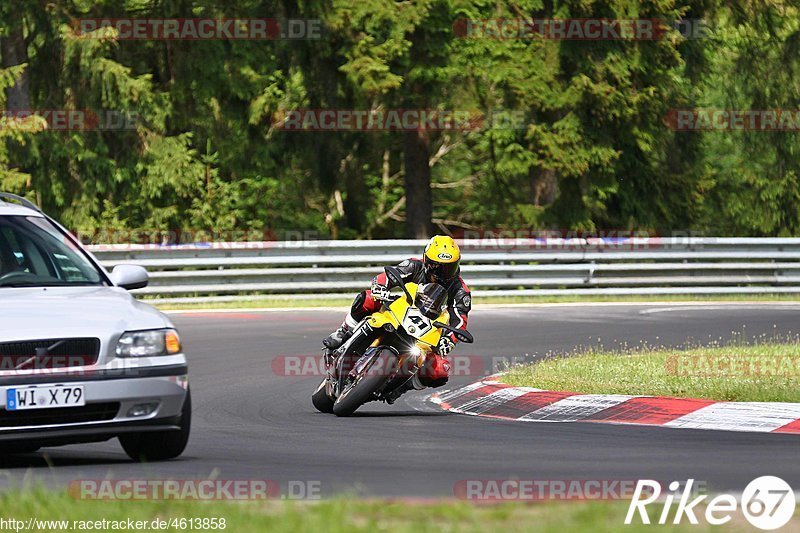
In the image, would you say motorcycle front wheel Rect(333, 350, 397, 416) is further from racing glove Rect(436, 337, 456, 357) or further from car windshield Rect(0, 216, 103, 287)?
car windshield Rect(0, 216, 103, 287)

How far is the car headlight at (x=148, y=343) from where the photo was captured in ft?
29.3

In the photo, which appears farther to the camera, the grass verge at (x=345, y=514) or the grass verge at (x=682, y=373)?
the grass verge at (x=682, y=373)

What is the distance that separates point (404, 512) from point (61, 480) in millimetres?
2499

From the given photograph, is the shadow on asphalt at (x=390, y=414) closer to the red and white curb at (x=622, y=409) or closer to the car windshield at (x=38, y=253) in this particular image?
the red and white curb at (x=622, y=409)

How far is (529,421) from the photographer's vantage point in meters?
12.1

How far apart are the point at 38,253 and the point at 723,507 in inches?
207


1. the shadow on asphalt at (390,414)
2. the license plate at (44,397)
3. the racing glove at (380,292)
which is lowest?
the shadow on asphalt at (390,414)

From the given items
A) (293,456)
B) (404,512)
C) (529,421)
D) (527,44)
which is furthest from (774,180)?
(404,512)

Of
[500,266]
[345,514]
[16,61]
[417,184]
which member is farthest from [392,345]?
[417,184]

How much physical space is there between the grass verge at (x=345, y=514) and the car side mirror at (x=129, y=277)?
294cm

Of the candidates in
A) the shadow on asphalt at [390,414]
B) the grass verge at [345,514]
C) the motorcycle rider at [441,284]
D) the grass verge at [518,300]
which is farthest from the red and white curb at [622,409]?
the grass verge at [518,300]

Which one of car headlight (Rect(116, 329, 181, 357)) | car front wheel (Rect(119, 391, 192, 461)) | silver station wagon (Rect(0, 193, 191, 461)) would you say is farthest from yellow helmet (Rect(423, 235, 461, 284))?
car headlight (Rect(116, 329, 181, 357))

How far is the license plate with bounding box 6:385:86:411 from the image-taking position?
8.61 m

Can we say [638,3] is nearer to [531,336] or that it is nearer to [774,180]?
[774,180]
